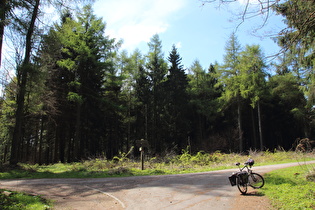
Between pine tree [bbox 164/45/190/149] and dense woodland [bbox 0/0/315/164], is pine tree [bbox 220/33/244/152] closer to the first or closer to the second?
dense woodland [bbox 0/0/315/164]

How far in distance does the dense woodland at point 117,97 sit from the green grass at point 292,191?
28.5 ft

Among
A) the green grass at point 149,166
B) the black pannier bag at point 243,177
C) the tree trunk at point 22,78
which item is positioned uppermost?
the tree trunk at point 22,78

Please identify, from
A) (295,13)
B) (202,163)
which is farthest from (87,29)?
(295,13)

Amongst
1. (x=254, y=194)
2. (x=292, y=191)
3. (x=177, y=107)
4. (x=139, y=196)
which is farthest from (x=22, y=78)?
(x=177, y=107)

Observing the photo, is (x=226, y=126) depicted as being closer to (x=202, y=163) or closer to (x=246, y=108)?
(x=246, y=108)

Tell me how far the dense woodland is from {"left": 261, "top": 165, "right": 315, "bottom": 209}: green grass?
8.67 meters

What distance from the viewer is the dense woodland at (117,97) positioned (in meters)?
15.0

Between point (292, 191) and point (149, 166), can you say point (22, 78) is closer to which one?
point (149, 166)

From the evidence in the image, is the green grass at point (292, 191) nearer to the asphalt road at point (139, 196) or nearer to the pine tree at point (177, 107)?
the asphalt road at point (139, 196)

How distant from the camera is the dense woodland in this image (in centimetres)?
1500

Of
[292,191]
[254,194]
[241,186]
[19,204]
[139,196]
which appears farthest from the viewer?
[139,196]

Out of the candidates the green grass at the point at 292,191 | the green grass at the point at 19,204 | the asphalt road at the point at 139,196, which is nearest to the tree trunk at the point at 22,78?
the asphalt road at the point at 139,196

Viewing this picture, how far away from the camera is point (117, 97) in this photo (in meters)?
30.8

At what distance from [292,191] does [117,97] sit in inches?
1052
